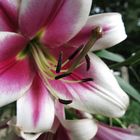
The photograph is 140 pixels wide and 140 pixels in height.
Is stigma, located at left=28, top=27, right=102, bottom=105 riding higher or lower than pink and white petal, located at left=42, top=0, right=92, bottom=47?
lower

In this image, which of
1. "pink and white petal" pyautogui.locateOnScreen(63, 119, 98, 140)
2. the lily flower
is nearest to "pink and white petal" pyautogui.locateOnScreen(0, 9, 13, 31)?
the lily flower

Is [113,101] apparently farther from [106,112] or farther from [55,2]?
[55,2]

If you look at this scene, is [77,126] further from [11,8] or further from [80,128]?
[11,8]

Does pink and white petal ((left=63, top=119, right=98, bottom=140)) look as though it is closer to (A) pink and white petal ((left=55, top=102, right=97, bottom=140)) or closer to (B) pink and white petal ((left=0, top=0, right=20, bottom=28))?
(A) pink and white petal ((left=55, top=102, right=97, bottom=140))

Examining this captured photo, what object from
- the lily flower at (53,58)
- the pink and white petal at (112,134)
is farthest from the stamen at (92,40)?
the pink and white petal at (112,134)

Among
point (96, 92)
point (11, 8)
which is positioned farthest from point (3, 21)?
point (96, 92)

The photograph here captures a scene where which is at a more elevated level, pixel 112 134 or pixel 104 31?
pixel 104 31
